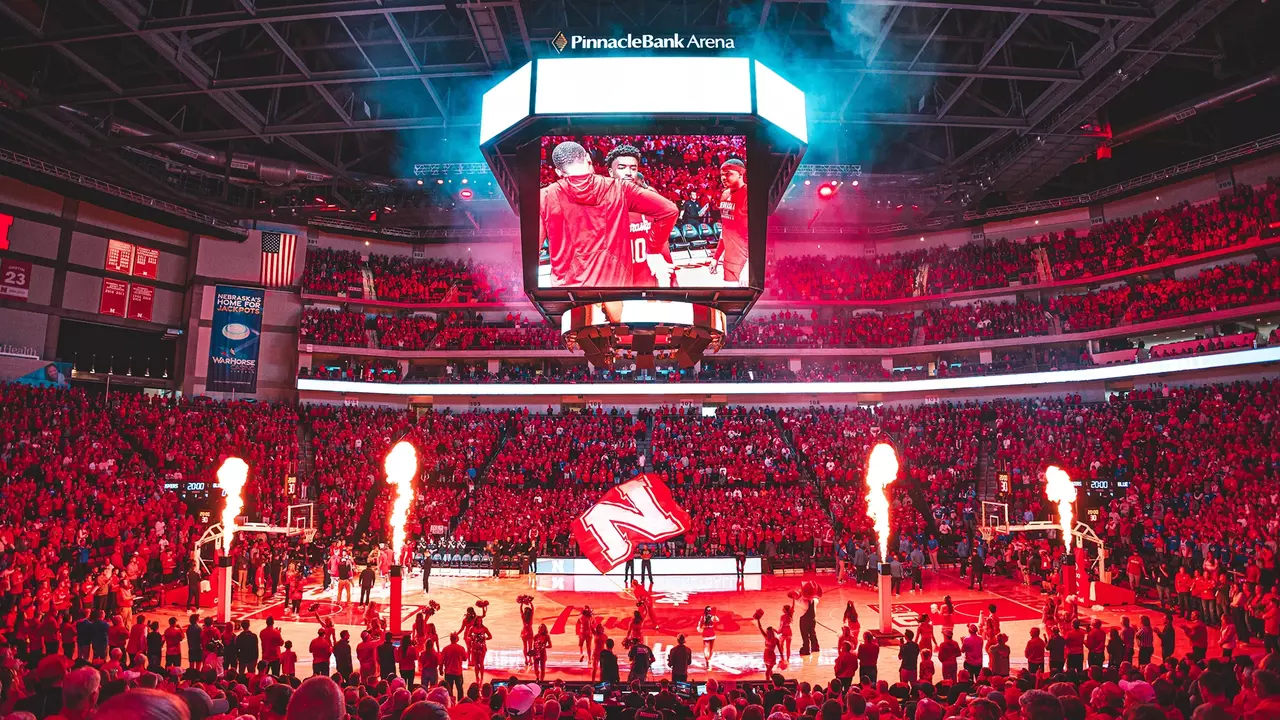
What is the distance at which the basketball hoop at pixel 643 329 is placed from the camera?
689 inches

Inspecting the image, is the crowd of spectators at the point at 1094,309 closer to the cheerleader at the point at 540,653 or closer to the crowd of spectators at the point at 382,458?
the crowd of spectators at the point at 382,458

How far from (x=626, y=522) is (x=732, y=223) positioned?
762 cm

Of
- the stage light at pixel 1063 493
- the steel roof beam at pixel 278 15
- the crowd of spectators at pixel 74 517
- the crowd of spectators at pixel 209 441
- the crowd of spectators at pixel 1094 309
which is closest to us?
the steel roof beam at pixel 278 15

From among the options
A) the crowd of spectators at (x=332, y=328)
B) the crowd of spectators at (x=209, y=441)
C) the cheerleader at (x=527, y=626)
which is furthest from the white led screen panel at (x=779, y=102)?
the crowd of spectators at (x=332, y=328)

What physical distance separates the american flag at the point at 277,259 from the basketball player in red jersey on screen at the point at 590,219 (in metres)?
34.0

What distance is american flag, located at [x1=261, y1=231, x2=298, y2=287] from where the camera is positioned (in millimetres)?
44844

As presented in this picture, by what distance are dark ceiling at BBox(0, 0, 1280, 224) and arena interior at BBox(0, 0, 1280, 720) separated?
20cm

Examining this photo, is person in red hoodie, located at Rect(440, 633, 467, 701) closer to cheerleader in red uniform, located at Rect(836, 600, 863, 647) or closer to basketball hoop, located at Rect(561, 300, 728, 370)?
basketball hoop, located at Rect(561, 300, 728, 370)

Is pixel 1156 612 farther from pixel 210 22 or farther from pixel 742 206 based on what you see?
pixel 210 22

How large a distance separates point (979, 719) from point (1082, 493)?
91.6ft

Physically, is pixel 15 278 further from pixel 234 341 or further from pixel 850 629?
pixel 850 629

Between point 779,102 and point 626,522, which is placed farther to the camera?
point 626,522

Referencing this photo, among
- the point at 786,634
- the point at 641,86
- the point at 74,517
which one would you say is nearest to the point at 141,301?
the point at 74,517

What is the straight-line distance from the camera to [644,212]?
16.8 metres
